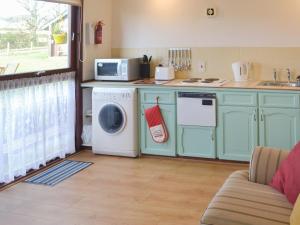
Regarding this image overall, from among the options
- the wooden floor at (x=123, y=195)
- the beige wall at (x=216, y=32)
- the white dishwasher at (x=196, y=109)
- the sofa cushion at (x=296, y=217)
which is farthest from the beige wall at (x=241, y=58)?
the sofa cushion at (x=296, y=217)

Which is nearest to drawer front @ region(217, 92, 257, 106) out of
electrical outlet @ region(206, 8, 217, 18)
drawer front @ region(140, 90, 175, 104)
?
drawer front @ region(140, 90, 175, 104)

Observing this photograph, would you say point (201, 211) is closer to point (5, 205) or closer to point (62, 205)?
point (62, 205)

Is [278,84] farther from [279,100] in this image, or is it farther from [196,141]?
[196,141]

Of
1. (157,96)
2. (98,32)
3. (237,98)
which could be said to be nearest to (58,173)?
(157,96)

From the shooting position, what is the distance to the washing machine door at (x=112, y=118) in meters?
4.99

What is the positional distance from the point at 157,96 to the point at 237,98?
0.93 m

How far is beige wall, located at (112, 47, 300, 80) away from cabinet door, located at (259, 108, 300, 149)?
0.74 meters

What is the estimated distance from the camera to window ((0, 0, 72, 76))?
13.3ft

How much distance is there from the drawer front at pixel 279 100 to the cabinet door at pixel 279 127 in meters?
0.05

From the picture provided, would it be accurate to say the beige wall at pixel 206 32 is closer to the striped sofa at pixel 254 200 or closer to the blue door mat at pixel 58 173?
the blue door mat at pixel 58 173

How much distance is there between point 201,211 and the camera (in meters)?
3.41

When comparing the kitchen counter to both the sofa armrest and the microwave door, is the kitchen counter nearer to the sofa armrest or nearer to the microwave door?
the microwave door

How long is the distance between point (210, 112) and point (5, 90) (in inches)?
86.3

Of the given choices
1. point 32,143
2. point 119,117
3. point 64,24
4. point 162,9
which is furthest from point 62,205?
point 162,9
